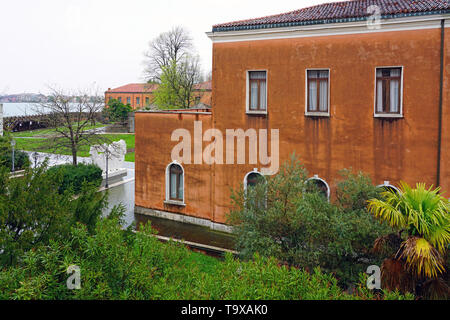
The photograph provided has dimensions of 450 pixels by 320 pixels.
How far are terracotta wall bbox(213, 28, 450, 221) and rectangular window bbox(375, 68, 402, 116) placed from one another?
237 millimetres

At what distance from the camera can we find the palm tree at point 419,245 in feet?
21.2

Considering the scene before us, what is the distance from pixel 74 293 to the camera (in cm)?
491

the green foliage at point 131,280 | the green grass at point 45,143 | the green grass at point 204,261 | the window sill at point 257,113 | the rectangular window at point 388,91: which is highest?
the rectangular window at point 388,91

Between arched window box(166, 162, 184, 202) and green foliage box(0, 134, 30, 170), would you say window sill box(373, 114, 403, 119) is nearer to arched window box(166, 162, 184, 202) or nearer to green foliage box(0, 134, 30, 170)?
arched window box(166, 162, 184, 202)

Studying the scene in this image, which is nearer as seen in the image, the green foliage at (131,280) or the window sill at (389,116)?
the green foliage at (131,280)

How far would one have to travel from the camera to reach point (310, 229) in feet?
27.7

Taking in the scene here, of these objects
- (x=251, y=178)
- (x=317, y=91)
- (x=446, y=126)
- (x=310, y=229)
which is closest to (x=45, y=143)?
(x=251, y=178)

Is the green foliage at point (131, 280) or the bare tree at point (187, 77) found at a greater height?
the bare tree at point (187, 77)

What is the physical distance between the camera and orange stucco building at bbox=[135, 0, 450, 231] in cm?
1246

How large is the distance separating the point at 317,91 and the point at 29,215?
34.0ft

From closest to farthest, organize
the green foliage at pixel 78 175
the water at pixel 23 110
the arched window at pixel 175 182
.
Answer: the arched window at pixel 175 182 → the green foliage at pixel 78 175 → the water at pixel 23 110

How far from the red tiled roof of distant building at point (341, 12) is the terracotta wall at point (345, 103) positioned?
Result: 59cm

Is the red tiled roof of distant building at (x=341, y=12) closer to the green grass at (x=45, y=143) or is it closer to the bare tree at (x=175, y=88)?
the green grass at (x=45, y=143)

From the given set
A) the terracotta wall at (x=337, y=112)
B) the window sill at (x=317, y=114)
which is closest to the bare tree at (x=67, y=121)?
the terracotta wall at (x=337, y=112)
